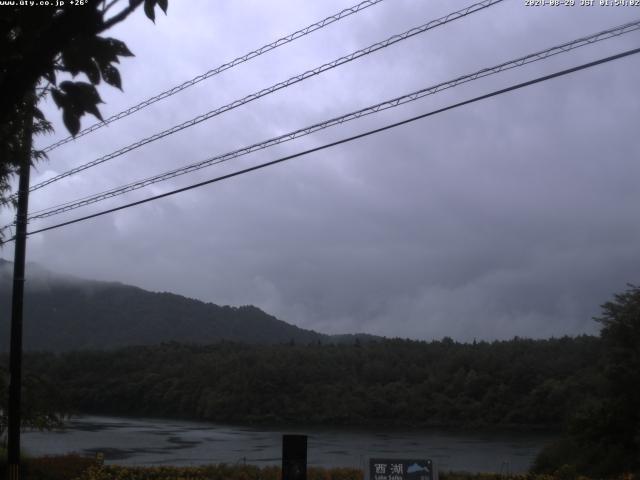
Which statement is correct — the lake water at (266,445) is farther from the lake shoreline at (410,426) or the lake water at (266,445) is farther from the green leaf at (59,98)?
the green leaf at (59,98)

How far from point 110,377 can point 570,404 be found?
2258 centimetres

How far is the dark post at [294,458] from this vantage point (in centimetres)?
804

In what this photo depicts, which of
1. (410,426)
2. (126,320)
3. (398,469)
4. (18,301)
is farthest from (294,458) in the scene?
(126,320)

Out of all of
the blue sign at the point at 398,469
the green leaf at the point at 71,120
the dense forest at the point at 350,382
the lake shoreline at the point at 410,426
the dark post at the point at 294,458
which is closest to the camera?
the green leaf at the point at 71,120

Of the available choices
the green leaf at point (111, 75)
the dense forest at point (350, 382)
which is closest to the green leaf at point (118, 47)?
the green leaf at point (111, 75)

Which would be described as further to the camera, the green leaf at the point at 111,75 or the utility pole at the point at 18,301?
the utility pole at the point at 18,301

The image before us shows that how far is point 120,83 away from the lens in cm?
332

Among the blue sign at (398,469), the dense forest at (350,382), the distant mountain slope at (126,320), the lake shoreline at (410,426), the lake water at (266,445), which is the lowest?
the lake water at (266,445)

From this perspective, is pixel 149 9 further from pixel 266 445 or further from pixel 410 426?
pixel 410 426

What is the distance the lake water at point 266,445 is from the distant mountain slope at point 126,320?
16756mm

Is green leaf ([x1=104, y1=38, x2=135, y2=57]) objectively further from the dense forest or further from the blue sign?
the dense forest

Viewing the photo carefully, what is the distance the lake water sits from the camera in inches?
814

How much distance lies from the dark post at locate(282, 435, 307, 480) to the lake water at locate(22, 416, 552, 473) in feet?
32.4

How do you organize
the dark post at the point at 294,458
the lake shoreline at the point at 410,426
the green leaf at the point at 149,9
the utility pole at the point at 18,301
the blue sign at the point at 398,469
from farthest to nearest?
the lake shoreline at the point at 410,426
the utility pole at the point at 18,301
the blue sign at the point at 398,469
the dark post at the point at 294,458
the green leaf at the point at 149,9
